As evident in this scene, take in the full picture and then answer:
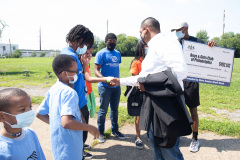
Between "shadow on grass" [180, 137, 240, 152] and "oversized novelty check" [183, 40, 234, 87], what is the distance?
4.07 ft

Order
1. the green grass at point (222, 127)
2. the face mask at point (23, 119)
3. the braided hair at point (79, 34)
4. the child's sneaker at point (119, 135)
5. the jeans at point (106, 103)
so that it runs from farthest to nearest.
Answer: the green grass at point (222, 127), the child's sneaker at point (119, 135), the jeans at point (106, 103), the braided hair at point (79, 34), the face mask at point (23, 119)

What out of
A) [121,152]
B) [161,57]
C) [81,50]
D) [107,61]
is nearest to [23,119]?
[81,50]

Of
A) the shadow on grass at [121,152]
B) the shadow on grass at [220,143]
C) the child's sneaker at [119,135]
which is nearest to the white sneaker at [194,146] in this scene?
the shadow on grass at [220,143]

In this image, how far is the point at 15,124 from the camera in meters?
1.67

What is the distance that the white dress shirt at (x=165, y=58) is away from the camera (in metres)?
2.08

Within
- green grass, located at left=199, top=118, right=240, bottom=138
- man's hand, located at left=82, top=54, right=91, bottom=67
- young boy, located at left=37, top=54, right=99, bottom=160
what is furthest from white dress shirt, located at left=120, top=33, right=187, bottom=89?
green grass, located at left=199, top=118, right=240, bottom=138

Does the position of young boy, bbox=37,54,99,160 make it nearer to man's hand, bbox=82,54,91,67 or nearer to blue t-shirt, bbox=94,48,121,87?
man's hand, bbox=82,54,91,67

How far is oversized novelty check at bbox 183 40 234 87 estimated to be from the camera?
148 inches

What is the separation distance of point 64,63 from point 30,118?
672 millimetres

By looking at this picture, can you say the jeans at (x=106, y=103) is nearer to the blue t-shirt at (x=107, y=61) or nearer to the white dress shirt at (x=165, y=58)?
the blue t-shirt at (x=107, y=61)

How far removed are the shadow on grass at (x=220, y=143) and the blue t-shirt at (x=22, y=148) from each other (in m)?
3.05

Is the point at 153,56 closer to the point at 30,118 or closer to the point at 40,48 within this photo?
the point at 30,118

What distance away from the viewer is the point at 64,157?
2010 mm

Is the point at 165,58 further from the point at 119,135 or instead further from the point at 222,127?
the point at 222,127
